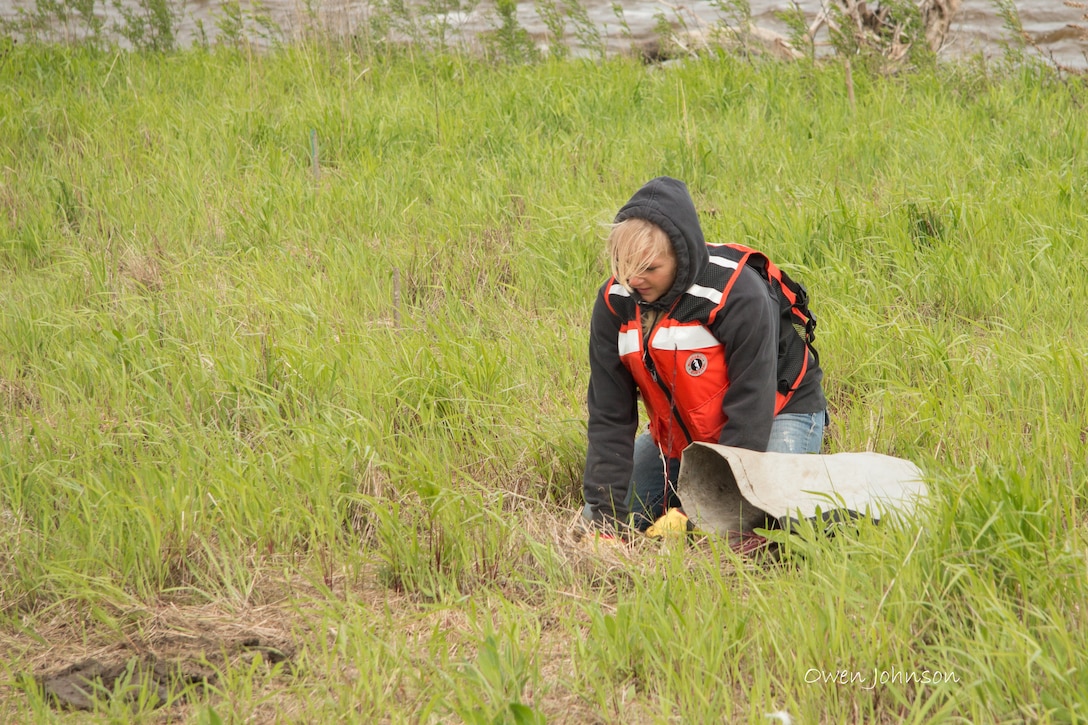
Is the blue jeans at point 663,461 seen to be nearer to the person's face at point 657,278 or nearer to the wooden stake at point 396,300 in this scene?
the person's face at point 657,278

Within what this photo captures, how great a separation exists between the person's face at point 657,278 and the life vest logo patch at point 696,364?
20 centimetres

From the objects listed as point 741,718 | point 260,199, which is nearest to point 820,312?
point 741,718

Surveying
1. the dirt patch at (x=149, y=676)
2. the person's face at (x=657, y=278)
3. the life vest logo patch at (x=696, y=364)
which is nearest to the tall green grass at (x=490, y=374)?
the dirt patch at (x=149, y=676)

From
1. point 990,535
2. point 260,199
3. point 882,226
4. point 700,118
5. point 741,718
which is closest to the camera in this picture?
point 741,718

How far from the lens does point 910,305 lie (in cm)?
370

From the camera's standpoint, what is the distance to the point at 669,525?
107 inches

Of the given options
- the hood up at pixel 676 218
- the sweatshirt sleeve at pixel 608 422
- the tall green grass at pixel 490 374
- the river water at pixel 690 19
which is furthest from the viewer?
the river water at pixel 690 19

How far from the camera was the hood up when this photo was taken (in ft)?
8.46

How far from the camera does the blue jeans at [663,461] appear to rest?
9.41 feet

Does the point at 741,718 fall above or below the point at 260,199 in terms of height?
below

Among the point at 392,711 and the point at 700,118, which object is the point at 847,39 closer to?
the point at 700,118

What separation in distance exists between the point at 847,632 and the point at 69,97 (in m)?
5.61

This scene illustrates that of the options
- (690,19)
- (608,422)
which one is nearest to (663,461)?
(608,422)

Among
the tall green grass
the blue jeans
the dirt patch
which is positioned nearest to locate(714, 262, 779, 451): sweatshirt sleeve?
the blue jeans
